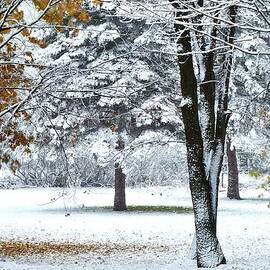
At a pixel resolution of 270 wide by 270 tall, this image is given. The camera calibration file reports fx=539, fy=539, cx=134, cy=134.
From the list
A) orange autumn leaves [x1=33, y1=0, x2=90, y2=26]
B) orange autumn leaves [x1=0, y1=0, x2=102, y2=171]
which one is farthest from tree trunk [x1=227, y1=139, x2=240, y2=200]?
orange autumn leaves [x1=33, y1=0, x2=90, y2=26]

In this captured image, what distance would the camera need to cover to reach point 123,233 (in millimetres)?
16781

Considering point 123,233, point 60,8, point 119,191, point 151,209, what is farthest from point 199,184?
point 151,209

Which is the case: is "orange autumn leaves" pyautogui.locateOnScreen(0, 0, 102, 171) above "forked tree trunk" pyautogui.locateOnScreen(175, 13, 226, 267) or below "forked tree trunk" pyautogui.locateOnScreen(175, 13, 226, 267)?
above

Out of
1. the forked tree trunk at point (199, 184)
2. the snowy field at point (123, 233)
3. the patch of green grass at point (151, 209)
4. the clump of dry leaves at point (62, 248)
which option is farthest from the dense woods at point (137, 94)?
the clump of dry leaves at point (62, 248)

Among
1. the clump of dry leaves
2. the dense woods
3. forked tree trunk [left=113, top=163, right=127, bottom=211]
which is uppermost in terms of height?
the dense woods

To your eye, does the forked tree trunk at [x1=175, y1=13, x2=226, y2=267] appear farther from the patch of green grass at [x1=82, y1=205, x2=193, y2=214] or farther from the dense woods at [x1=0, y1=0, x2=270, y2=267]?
the patch of green grass at [x1=82, y1=205, x2=193, y2=214]

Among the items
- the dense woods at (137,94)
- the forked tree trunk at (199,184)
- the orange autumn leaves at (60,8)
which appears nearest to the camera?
the dense woods at (137,94)

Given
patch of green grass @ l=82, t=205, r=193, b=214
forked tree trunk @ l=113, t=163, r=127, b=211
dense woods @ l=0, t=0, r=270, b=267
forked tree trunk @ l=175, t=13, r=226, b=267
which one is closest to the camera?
dense woods @ l=0, t=0, r=270, b=267

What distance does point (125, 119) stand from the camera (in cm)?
2141

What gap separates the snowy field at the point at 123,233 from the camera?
36.5 feet

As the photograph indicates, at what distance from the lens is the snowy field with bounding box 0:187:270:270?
11117 mm

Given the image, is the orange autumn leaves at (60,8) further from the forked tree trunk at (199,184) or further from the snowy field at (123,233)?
the snowy field at (123,233)

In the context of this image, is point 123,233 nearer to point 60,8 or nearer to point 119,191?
point 119,191

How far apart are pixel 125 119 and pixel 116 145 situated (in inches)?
44.3
